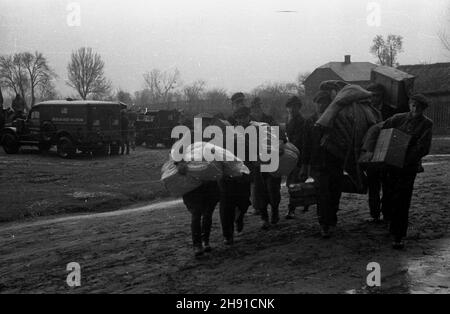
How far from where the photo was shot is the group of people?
625cm

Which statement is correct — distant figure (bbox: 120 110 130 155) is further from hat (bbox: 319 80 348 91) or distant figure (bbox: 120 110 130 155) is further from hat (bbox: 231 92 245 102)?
hat (bbox: 319 80 348 91)

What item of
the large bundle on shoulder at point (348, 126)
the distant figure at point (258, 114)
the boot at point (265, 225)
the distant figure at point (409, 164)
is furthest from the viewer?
the distant figure at point (258, 114)

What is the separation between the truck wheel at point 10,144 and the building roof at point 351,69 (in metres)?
39.9

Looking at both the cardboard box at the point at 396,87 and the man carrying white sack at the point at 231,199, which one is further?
the cardboard box at the point at 396,87

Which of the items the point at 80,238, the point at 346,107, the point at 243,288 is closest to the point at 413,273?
the point at 243,288

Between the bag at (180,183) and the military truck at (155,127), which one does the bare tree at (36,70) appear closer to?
the military truck at (155,127)

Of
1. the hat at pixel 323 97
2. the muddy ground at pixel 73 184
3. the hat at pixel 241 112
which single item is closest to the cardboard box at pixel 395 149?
the hat at pixel 323 97

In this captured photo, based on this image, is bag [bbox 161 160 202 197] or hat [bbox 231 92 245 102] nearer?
bag [bbox 161 160 202 197]

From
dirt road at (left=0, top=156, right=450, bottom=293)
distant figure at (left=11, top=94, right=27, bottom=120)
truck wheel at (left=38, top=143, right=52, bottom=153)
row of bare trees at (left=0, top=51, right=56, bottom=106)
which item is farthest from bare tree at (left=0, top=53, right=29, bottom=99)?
dirt road at (left=0, top=156, right=450, bottom=293)

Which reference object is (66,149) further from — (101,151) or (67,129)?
(101,151)

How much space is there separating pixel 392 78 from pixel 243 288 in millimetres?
3921

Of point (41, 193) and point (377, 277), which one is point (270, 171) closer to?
point (377, 277)

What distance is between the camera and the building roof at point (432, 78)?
1754 inches

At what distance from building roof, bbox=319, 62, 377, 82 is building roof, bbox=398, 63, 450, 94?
770 centimetres
